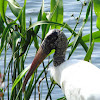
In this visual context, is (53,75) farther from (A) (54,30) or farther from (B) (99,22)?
(B) (99,22)

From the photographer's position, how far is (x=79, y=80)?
3025mm

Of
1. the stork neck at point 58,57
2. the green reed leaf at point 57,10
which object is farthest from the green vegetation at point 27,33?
the stork neck at point 58,57

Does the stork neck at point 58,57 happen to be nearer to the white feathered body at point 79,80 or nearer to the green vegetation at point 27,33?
the white feathered body at point 79,80

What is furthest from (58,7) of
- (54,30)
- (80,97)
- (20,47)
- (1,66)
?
(1,66)

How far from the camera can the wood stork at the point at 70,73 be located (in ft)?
9.55

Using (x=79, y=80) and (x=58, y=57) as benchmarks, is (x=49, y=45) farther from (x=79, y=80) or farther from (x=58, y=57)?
(x=79, y=80)

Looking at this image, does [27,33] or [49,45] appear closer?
[27,33]

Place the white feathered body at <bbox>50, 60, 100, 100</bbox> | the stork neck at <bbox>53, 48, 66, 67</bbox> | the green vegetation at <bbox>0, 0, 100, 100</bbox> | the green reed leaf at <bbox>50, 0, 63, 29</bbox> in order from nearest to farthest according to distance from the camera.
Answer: the white feathered body at <bbox>50, 60, 100, 100</bbox>, the green vegetation at <bbox>0, 0, 100, 100</bbox>, the green reed leaf at <bbox>50, 0, 63, 29</bbox>, the stork neck at <bbox>53, 48, 66, 67</bbox>

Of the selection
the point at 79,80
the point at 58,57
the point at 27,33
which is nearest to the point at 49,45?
the point at 58,57

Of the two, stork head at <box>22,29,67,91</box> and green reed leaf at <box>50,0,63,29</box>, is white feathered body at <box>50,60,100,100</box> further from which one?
green reed leaf at <box>50,0,63,29</box>

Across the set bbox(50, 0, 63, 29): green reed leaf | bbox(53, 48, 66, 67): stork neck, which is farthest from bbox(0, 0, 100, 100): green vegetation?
bbox(53, 48, 66, 67): stork neck

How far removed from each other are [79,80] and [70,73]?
0.15 metres

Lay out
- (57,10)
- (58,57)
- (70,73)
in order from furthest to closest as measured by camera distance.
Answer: (58,57)
(57,10)
(70,73)

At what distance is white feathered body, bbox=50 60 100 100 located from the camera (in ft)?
9.43
